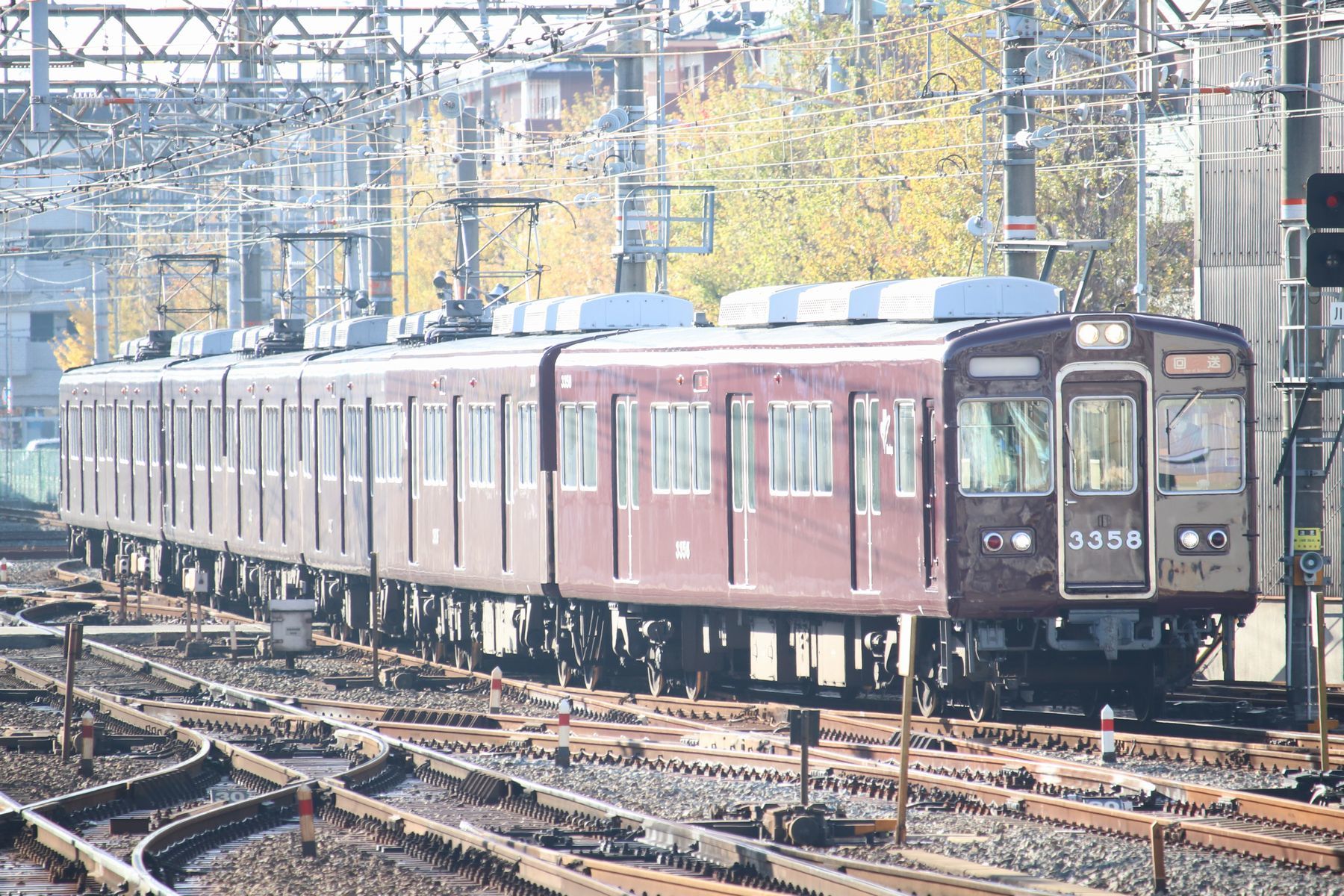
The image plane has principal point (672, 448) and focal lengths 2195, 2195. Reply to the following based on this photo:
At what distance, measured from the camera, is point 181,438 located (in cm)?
3228

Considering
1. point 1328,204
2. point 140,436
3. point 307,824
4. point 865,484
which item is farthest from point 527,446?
point 140,436

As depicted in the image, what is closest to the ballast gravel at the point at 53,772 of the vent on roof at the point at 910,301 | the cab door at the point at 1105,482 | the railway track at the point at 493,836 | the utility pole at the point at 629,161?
the railway track at the point at 493,836

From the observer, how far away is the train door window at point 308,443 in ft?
85.7

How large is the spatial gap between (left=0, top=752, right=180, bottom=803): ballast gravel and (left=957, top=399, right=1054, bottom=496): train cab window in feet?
19.8

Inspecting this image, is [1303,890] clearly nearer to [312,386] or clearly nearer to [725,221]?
[312,386]

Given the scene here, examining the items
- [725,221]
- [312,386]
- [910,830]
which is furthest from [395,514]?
[725,221]

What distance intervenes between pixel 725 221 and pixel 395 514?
29589mm

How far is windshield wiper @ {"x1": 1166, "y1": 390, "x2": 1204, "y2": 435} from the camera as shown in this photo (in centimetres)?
1509

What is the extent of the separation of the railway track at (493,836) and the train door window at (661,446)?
10.6 feet

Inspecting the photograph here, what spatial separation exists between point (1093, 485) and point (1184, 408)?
0.85 metres

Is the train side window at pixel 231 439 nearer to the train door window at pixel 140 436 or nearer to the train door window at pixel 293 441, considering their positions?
the train door window at pixel 293 441

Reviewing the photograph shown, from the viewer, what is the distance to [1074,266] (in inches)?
1463

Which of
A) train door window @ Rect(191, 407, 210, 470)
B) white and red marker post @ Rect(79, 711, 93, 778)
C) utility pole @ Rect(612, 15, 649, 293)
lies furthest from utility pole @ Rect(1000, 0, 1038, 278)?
train door window @ Rect(191, 407, 210, 470)

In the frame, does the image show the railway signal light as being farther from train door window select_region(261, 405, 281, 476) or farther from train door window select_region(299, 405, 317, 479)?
train door window select_region(261, 405, 281, 476)
